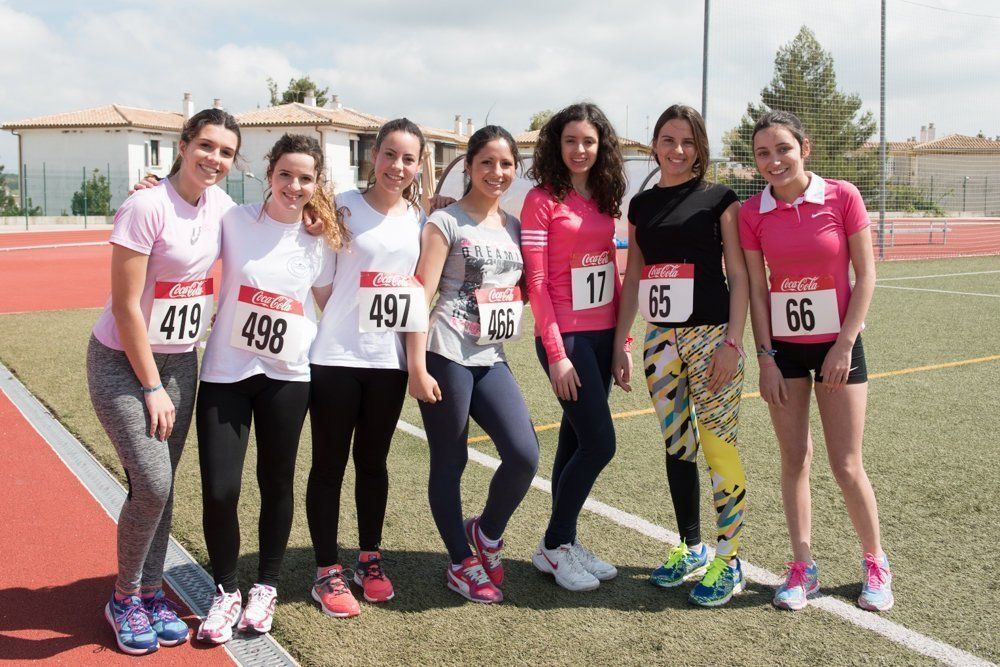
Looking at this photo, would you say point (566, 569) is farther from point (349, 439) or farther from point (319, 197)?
point (319, 197)

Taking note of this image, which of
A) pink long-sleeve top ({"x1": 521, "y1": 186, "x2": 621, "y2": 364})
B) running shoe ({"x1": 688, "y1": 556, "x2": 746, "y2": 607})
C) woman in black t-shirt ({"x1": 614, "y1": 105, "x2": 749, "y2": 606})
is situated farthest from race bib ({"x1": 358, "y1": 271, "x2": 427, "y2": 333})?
running shoe ({"x1": 688, "y1": 556, "x2": 746, "y2": 607})

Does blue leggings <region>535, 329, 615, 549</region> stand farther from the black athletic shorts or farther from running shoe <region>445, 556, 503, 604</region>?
the black athletic shorts

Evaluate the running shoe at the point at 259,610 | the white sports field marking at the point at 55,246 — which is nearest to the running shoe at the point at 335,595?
the running shoe at the point at 259,610

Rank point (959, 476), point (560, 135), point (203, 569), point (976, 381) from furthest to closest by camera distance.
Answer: point (976, 381) → point (959, 476) → point (203, 569) → point (560, 135)

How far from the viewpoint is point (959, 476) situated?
15.7 ft

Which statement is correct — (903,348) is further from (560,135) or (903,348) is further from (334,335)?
(334,335)

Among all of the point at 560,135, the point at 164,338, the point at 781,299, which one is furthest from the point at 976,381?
the point at 164,338

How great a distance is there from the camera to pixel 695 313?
126 inches

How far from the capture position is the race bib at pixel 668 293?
3.20 meters

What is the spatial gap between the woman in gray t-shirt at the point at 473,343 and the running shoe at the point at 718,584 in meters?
0.75

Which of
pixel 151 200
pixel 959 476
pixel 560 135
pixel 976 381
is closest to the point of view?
pixel 151 200

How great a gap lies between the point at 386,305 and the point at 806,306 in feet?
4.96

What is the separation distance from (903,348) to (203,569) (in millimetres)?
7503

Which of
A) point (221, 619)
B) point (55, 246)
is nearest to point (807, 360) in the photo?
point (221, 619)
